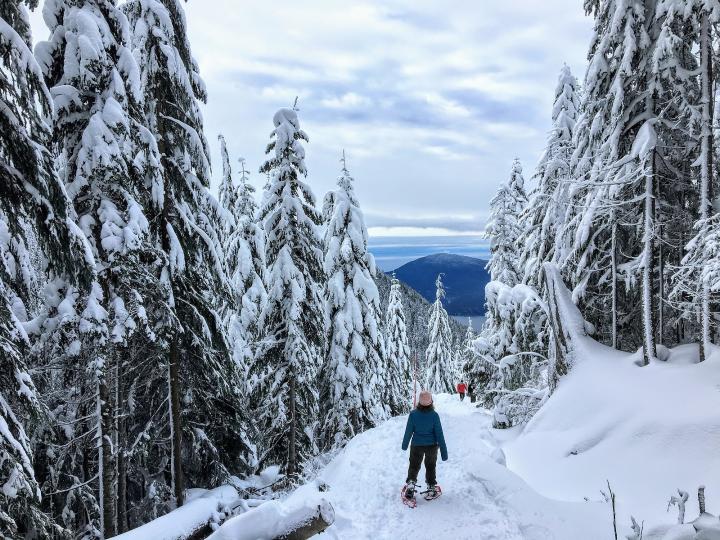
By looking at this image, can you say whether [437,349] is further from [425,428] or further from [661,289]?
Result: [425,428]

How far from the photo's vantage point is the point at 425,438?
7.89 m

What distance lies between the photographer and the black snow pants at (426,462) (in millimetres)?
7648

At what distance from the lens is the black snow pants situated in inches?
301

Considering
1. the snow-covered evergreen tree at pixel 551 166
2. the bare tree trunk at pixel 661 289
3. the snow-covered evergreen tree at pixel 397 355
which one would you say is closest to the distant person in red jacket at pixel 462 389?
the snow-covered evergreen tree at pixel 397 355

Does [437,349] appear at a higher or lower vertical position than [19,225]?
lower

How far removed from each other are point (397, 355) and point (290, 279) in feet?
63.4

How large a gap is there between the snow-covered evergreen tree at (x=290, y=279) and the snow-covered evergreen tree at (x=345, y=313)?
204cm

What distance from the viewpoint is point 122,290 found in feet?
28.7

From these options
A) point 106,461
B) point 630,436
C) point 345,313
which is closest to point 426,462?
point 630,436

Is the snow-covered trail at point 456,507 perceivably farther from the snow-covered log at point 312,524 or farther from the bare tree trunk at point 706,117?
the bare tree trunk at point 706,117

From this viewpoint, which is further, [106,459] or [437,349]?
[437,349]

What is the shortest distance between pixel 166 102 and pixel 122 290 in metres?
5.25

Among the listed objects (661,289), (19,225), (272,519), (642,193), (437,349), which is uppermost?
(642,193)

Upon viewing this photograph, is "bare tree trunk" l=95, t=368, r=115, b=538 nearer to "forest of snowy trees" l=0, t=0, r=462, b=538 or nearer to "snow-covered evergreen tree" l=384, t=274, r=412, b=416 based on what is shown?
"forest of snowy trees" l=0, t=0, r=462, b=538
